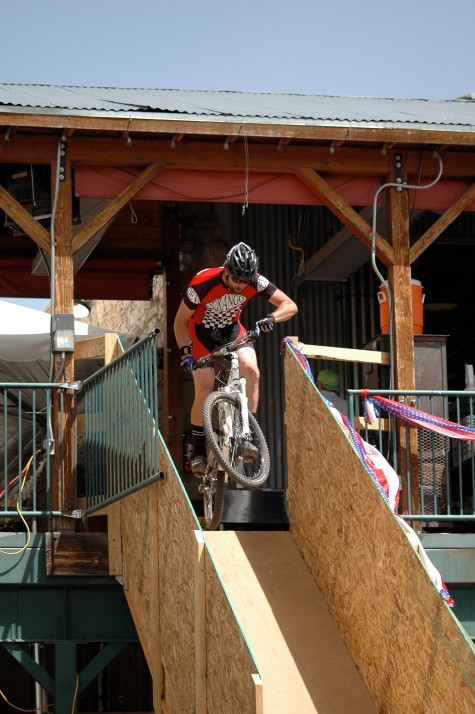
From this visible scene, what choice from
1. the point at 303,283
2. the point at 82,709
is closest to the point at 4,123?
the point at 303,283

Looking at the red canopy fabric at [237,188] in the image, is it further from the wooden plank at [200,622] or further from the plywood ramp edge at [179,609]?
the wooden plank at [200,622]

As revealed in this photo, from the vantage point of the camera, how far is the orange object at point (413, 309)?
1240 cm

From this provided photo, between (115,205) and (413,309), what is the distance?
2.93m

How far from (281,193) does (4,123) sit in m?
2.72

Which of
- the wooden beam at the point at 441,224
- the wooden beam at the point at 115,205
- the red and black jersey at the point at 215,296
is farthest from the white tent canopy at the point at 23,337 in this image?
the red and black jersey at the point at 215,296

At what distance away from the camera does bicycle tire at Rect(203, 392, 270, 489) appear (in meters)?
9.88

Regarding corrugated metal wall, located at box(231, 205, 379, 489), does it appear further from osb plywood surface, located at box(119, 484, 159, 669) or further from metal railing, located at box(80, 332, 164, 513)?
osb plywood surface, located at box(119, 484, 159, 669)

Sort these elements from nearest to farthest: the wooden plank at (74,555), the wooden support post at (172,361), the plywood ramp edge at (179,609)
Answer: the plywood ramp edge at (179,609)
the wooden plank at (74,555)
the wooden support post at (172,361)

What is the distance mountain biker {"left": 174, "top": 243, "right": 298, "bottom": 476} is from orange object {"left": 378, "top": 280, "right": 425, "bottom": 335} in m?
1.71

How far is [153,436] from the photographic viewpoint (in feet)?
32.1

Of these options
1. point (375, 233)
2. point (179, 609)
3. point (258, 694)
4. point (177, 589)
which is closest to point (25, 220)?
point (375, 233)

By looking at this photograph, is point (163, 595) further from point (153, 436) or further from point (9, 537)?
point (9, 537)

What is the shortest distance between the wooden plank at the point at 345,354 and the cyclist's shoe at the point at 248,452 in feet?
4.98

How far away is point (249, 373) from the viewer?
34.7ft
